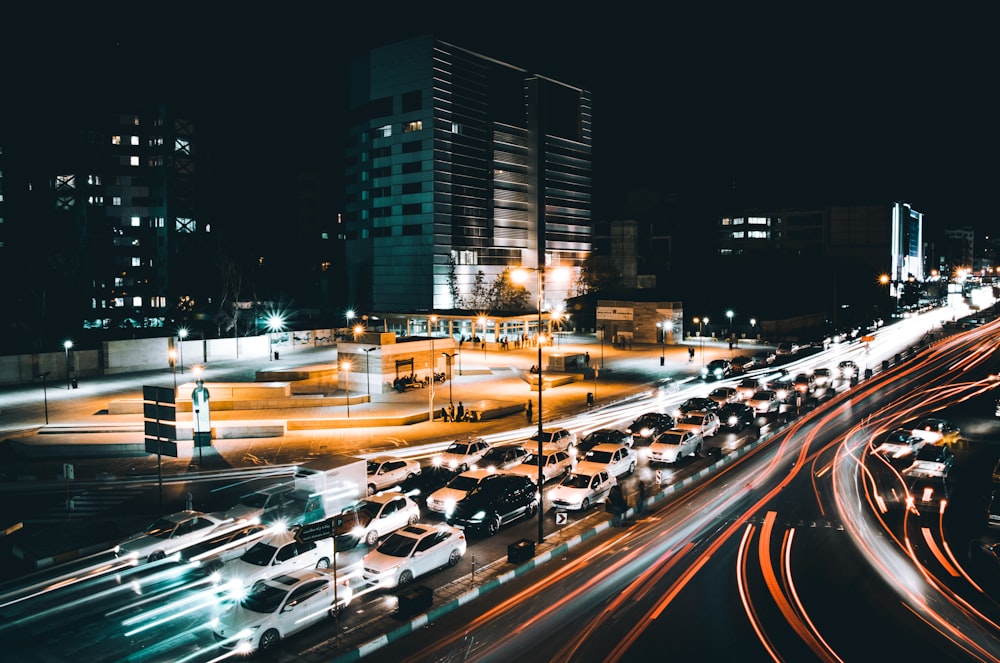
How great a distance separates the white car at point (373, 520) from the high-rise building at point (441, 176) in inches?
3065

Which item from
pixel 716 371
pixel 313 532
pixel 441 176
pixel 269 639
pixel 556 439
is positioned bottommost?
pixel 269 639

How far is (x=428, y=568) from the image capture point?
1730 centimetres

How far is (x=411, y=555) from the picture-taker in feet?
55.6

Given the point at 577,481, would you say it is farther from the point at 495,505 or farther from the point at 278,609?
the point at 278,609

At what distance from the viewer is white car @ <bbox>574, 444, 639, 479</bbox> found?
2545 centimetres

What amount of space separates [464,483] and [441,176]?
259ft

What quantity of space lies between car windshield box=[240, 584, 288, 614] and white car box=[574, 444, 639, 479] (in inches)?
507

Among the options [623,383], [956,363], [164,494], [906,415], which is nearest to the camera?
[164,494]

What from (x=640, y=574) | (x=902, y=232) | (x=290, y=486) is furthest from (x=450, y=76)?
(x=902, y=232)

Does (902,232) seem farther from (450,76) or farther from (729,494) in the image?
(729,494)

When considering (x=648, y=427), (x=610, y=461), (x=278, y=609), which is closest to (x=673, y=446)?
(x=610, y=461)

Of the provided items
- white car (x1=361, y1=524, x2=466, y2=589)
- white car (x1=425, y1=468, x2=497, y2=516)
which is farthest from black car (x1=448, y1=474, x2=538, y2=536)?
white car (x1=361, y1=524, x2=466, y2=589)

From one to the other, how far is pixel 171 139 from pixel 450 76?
39.7 meters

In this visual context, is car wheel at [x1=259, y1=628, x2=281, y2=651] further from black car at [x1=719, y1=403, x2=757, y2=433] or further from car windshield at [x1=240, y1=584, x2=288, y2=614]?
black car at [x1=719, y1=403, x2=757, y2=433]
